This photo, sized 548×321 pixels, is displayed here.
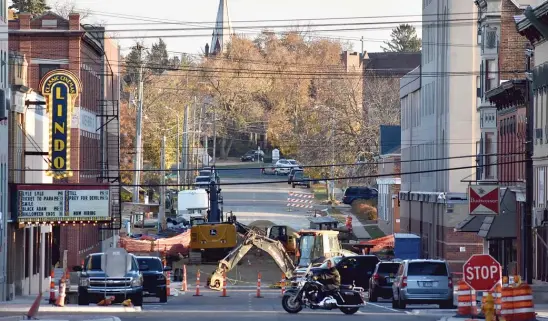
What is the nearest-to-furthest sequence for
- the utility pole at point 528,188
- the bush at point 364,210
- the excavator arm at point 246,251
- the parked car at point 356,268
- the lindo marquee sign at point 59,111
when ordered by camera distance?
the utility pole at point 528,188 → the parked car at point 356,268 → the lindo marquee sign at point 59,111 → the excavator arm at point 246,251 → the bush at point 364,210

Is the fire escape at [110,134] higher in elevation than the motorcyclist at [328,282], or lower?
higher

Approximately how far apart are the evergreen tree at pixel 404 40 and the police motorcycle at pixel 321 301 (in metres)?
155

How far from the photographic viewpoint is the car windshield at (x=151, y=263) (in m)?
43.7

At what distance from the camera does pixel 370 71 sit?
13962 cm

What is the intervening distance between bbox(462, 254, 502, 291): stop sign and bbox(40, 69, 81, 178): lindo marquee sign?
28980 mm

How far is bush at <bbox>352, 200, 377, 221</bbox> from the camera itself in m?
103

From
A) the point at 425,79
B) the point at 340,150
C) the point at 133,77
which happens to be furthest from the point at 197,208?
the point at 133,77

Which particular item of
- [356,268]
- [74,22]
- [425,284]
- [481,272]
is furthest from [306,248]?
[481,272]

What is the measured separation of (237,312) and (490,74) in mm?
25620

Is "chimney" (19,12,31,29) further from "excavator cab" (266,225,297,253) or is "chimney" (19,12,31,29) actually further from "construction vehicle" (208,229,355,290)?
"excavator cab" (266,225,297,253)

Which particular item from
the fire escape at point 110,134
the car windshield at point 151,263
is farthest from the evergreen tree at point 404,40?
the car windshield at point 151,263

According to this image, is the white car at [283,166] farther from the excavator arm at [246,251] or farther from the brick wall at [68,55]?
the excavator arm at [246,251]

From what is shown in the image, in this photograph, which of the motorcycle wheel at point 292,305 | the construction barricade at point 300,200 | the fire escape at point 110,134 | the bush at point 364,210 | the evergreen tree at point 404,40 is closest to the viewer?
the motorcycle wheel at point 292,305

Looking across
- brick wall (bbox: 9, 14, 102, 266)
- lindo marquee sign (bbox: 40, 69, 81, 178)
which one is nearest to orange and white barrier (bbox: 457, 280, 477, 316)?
lindo marquee sign (bbox: 40, 69, 81, 178)
